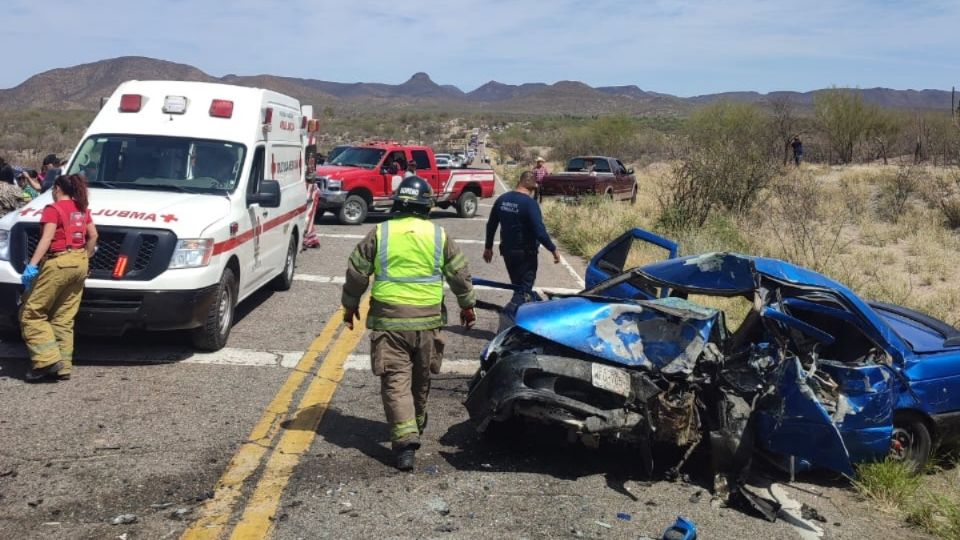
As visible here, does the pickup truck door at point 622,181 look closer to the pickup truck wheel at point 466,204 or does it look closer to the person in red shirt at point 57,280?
the pickup truck wheel at point 466,204

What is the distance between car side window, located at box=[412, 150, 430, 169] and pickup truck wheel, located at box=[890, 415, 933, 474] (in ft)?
55.3

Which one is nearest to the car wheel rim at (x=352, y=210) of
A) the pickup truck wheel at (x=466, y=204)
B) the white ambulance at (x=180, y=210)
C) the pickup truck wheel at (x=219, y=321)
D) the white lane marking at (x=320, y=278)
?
the pickup truck wheel at (x=466, y=204)

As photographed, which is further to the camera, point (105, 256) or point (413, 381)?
point (105, 256)

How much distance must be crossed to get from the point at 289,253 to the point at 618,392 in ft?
22.8

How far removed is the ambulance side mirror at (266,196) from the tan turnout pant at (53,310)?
2.19 m

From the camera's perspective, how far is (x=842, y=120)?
4547 cm

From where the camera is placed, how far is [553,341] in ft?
17.9

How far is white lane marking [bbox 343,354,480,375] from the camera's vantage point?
7.62 m

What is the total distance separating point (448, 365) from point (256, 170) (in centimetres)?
329

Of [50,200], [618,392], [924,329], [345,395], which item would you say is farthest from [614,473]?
[50,200]

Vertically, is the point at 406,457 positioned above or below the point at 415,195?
below

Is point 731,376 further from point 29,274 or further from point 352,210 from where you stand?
point 352,210

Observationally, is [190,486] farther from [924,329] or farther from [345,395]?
[924,329]

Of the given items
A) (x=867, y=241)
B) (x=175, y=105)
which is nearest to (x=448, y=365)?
(x=175, y=105)
